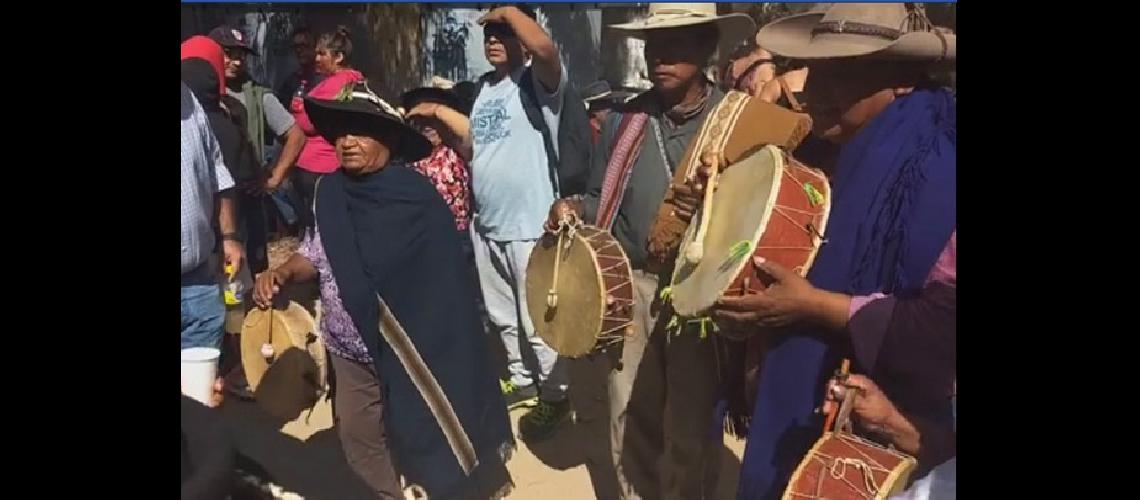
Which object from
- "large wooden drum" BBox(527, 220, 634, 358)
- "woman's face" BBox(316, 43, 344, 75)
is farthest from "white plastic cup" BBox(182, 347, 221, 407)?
"large wooden drum" BBox(527, 220, 634, 358)

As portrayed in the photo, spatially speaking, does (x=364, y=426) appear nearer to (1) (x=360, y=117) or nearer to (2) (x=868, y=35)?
(1) (x=360, y=117)

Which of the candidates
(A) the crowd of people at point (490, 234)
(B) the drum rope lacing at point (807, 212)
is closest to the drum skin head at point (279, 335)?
(A) the crowd of people at point (490, 234)

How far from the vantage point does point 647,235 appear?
3068 mm

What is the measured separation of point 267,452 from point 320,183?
3.47 ft

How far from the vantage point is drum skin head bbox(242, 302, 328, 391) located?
3.17 meters

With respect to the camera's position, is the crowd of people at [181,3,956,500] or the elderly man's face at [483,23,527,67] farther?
the elderly man's face at [483,23,527,67]

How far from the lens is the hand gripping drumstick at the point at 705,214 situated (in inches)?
103

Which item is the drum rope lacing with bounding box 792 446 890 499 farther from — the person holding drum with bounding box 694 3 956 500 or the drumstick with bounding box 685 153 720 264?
the drumstick with bounding box 685 153 720 264

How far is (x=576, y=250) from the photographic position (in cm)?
300

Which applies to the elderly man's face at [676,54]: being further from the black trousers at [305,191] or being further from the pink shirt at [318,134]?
the black trousers at [305,191]

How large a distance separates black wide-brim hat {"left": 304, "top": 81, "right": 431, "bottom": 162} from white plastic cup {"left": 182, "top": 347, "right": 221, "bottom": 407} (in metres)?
0.89

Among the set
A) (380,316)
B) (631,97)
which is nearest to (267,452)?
(380,316)

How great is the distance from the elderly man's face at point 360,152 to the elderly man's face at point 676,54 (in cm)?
96

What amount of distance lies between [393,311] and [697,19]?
145 centimetres
